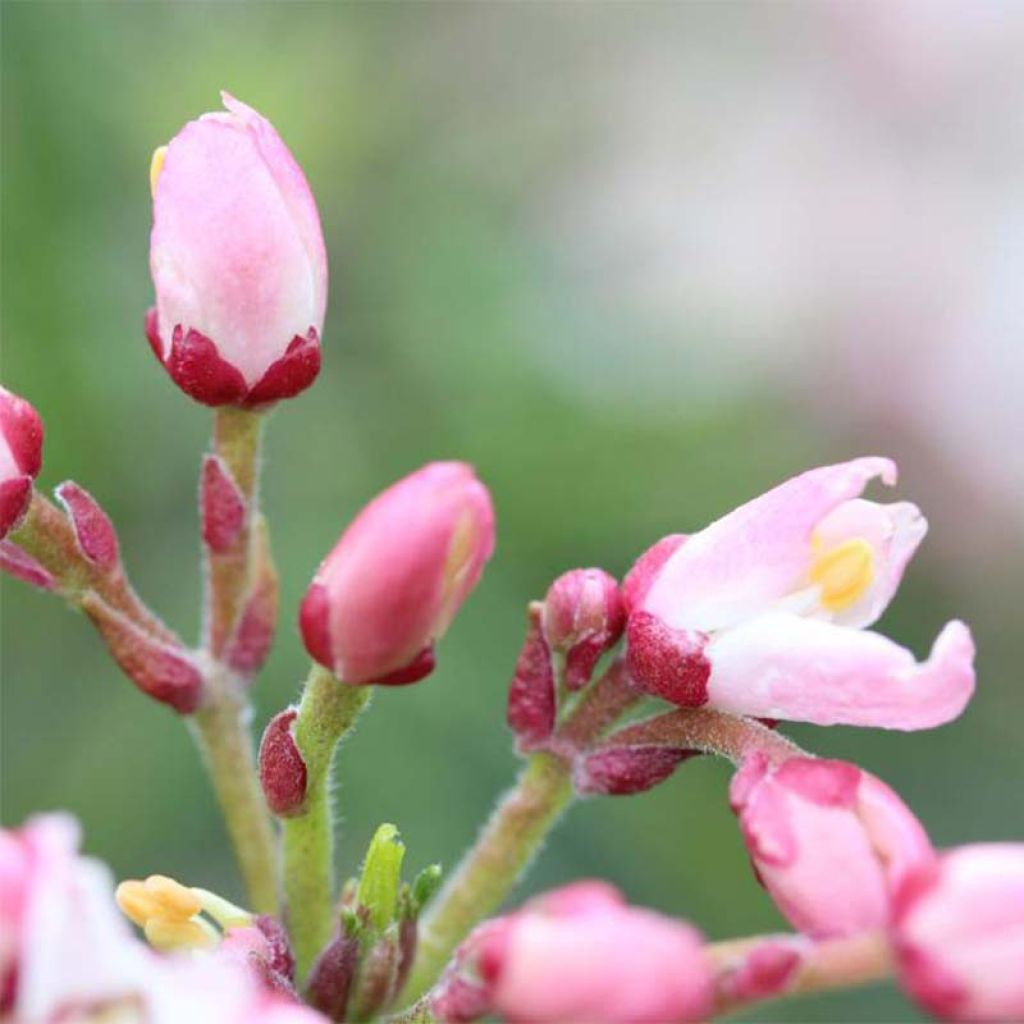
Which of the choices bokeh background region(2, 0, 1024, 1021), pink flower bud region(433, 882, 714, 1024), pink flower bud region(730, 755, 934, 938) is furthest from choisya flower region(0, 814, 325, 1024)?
bokeh background region(2, 0, 1024, 1021)

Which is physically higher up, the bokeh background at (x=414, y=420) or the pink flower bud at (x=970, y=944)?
the bokeh background at (x=414, y=420)

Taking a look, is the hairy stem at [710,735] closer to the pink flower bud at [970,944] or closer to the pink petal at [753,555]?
the pink petal at [753,555]

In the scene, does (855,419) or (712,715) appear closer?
(712,715)

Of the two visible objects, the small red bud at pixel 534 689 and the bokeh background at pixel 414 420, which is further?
the bokeh background at pixel 414 420

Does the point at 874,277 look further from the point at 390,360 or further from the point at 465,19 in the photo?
the point at 390,360

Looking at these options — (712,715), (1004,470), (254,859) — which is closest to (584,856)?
(254,859)

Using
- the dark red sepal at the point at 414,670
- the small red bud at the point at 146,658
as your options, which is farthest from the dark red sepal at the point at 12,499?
the dark red sepal at the point at 414,670
